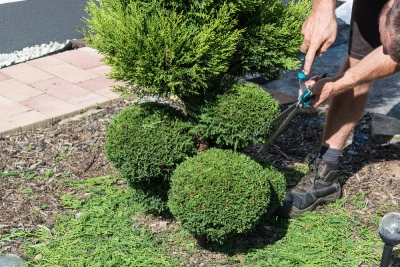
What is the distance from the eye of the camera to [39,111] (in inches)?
215

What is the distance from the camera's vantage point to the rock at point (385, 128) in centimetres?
512

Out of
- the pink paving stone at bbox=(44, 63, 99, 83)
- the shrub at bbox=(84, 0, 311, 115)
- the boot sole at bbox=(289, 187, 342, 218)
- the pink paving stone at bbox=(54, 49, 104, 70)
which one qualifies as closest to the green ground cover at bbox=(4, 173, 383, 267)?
the boot sole at bbox=(289, 187, 342, 218)

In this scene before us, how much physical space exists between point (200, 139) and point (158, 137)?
0.92 ft

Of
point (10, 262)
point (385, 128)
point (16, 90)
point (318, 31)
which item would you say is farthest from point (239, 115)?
point (16, 90)

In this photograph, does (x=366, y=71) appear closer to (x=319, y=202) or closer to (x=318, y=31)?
(x=318, y=31)

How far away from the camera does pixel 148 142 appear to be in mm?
3586

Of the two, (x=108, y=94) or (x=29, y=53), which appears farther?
(x=29, y=53)

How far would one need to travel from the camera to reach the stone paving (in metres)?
5.37

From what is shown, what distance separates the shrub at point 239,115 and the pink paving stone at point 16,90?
267cm

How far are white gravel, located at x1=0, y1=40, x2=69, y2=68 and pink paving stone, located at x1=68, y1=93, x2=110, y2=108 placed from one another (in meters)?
1.14

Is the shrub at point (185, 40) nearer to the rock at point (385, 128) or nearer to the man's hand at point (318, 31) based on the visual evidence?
the man's hand at point (318, 31)

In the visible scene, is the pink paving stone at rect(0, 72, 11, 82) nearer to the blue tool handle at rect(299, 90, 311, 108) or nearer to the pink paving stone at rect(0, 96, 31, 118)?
the pink paving stone at rect(0, 96, 31, 118)

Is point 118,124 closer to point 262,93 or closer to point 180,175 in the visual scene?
point 180,175

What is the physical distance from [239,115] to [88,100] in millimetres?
2545
